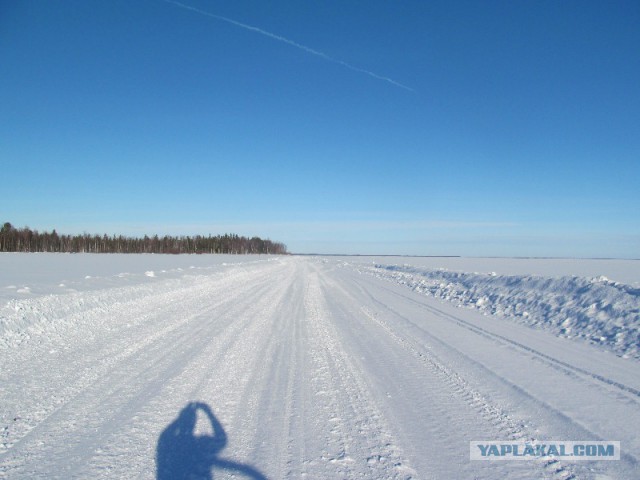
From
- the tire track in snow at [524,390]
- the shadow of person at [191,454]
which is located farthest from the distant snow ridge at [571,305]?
the shadow of person at [191,454]

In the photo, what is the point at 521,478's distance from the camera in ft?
9.63

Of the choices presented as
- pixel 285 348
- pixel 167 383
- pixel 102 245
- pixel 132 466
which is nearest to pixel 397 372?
pixel 285 348

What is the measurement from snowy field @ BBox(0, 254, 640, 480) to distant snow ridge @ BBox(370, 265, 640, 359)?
0.08 meters

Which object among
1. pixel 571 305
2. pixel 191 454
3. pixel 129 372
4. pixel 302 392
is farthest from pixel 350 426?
pixel 571 305

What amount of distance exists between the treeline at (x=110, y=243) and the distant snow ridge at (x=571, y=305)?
100 meters

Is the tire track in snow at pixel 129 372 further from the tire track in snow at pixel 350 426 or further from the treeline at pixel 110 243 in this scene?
the treeline at pixel 110 243

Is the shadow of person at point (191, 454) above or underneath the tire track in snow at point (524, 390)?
above

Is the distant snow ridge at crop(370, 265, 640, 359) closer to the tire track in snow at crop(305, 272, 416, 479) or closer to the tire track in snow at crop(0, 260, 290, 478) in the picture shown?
the tire track in snow at crop(305, 272, 416, 479)

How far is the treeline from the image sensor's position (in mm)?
85938

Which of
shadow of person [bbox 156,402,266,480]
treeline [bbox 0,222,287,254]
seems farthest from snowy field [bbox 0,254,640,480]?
treeline [bbox 0,222,287,254]

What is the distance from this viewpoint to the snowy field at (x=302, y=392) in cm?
306

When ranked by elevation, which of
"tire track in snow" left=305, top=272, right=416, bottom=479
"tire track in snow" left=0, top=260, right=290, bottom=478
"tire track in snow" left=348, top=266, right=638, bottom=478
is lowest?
"tire track in snow" left=348, top=266, right=638, bottom=478

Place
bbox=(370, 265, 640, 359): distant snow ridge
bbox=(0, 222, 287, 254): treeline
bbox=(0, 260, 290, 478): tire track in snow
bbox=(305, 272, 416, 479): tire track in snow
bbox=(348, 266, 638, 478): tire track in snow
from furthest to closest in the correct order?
bbox=(0, 222, 287, 254): treeline
bbox=(370, 265, 640, 359): distant snow ridge
bbox=(0, 260, 290, 478): tire track in snow
bbox=(348, 266, 638, 478): tire track in snow
bbox=(305, 272, 416, 479): tire track in snow

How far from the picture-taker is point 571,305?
10.3 m
